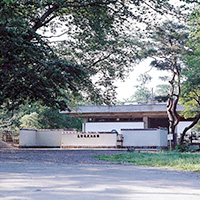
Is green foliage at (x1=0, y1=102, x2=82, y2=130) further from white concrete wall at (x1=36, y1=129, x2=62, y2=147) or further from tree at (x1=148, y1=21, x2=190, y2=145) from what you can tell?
tree at (x1=148, y1=21, x2=190, y2=145)

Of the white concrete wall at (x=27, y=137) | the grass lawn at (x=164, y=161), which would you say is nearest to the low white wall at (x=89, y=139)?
the white concrete wall at (x=27, y=137)

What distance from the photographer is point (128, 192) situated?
4.80 m

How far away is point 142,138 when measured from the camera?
29.0 metres

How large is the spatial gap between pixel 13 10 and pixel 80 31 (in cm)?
622

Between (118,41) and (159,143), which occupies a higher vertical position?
(118,41)

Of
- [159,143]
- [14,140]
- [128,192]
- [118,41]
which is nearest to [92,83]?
[118,41]

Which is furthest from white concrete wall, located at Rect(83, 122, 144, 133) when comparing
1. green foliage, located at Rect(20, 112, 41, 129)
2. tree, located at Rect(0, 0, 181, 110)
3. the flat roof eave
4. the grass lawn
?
the grass lawn

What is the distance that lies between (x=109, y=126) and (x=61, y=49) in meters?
25.4

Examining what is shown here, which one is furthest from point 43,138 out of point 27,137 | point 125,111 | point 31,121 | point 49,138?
point 125,111

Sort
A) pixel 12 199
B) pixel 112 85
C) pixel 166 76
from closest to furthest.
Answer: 1. pixel 12 199
2. pixel 112 85
3. pixel 166 76

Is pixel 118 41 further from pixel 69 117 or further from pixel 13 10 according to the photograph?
pixel 69 117

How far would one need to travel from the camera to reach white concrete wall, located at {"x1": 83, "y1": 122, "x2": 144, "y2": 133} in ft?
141

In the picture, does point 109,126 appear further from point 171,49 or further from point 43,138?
point 171,49

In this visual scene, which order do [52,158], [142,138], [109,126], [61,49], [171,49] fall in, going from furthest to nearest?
[109,126] → [142,138] → [171,49] → [61,49] → [52,158]
